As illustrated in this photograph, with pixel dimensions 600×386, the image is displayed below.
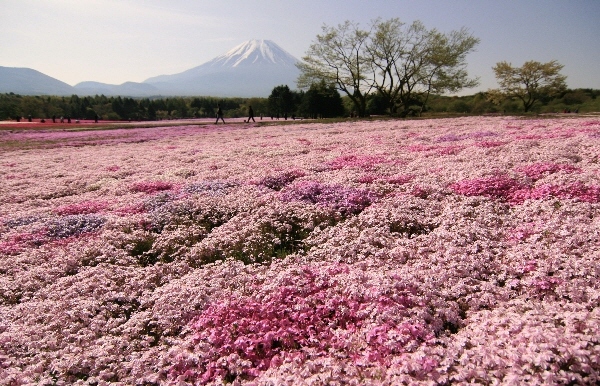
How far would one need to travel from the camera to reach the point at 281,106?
125 meters

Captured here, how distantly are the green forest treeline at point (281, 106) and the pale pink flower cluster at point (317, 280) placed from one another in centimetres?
8558

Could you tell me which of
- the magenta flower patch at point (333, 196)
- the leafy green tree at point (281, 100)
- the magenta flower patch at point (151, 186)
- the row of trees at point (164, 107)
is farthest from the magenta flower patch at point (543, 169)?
the leafy green tree at point (281, 100)

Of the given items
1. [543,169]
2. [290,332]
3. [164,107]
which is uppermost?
[164,107]

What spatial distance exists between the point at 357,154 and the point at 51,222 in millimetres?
14406

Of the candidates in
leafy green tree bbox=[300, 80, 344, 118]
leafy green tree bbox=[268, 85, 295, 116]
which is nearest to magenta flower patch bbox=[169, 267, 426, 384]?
leafy green tree bbox=[300, 80, 344, 118]

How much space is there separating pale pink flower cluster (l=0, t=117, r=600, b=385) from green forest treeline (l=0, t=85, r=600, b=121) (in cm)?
8558

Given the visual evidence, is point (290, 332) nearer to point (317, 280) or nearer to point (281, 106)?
point (317, 280)

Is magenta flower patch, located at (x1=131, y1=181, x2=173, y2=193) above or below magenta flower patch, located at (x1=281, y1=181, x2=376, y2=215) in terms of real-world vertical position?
below

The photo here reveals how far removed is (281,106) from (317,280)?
122625 millimetres

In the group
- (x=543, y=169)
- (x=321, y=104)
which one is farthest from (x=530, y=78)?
(x=543, y=169)

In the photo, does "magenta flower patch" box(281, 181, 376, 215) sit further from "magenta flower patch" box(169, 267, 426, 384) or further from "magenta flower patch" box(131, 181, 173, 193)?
"magenta flower patch" box(131, 181, 173, 193)

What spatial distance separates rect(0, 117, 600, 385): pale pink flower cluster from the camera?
464cm

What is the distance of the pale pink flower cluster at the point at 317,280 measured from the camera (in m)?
4.64

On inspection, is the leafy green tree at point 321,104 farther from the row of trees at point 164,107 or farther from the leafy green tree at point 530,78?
the leafy green tree at point 530,78
